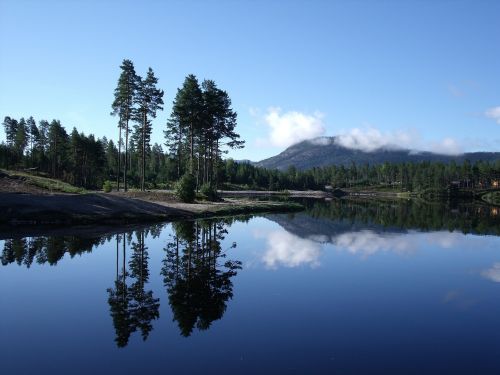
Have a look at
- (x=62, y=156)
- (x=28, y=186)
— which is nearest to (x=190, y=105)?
(x=28, y=186)

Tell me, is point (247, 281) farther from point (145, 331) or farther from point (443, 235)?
point (443, 235)

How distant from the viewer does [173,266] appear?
63.5 feet

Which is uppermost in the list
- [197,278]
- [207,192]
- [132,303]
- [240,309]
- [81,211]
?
[207,192]

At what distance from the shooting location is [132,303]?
535 inches

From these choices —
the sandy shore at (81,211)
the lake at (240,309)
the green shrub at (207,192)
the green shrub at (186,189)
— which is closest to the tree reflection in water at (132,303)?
the lake at (240,309)

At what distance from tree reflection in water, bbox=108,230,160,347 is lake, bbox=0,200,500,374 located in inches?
2.8

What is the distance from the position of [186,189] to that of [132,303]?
38327mm

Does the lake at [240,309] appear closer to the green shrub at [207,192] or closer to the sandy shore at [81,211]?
the sandy shore at [81,211]

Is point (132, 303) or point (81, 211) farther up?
point (81, 211)

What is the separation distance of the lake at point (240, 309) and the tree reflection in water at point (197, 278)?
3.0 inches

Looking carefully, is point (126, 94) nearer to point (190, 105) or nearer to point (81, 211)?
point (190, 105)

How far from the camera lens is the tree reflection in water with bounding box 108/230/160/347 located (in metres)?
11.4

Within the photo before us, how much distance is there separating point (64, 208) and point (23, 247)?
13.2 m

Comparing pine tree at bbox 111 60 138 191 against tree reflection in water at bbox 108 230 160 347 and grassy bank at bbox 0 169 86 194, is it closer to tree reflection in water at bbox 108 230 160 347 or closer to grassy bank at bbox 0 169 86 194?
grassy bank at bbox 0 169 86 194
